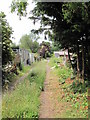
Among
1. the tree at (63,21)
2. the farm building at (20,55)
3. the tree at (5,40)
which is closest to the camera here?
the tree at (63,21)

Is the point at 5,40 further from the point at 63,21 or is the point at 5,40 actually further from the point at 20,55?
the point at 20,55

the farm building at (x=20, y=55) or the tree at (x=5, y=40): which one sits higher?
the tree at (x=5, y=40)

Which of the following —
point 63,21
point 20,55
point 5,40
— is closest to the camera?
point 63,21

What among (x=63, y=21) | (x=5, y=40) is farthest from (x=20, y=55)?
(x=63, y=21)

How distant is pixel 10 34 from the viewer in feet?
29.7

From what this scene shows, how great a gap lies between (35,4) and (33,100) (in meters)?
3.66

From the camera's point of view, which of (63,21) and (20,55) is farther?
(20,55)

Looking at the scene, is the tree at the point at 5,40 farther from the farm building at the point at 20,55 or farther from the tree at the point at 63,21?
the farm building at the point at 20,55

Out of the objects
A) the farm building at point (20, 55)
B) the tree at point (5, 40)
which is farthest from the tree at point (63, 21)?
the farm building at point (20, 55)

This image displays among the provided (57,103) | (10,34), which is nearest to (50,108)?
(57,103)

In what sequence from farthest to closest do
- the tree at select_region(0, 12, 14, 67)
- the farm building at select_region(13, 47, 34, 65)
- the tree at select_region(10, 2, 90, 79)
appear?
1. the farm building at select_region(13, 47, 34, 65)
2. the tree at select_region(0, 12, 14, 67)
3. the tree at select_region(10, 2, 90, 79)

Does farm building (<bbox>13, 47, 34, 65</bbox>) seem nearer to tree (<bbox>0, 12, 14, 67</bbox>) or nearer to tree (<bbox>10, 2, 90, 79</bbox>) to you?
tree (<bbox>0, 12, 14, 67</bbox>)

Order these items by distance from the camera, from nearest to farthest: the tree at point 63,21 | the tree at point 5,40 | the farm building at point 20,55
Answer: the tree at point 63,21 < the tree at point 5,40 < the farm building at point 20,55

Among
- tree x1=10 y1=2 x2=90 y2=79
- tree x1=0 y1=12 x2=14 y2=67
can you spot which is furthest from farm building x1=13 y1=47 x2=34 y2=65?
tree x1=10 y1=2 x2=90 y2=79
